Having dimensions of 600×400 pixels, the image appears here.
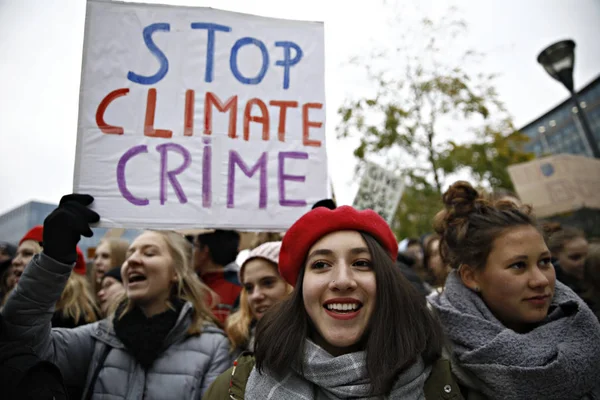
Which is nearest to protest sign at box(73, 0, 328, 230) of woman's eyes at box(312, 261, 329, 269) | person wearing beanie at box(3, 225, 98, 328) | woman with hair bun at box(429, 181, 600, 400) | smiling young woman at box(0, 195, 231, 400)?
smiling young woman at box(0, 195, 231, 400)

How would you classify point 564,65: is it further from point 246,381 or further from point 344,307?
point 246,381

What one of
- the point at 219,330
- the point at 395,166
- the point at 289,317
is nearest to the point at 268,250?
the point at 219,330

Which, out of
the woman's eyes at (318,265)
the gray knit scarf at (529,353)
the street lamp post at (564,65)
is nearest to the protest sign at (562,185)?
the street lamp post at (564,65)

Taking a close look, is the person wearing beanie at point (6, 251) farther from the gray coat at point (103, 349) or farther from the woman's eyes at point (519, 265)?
the woman's eyes at point (519, 265)

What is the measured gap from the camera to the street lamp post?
→ 5.26 metres

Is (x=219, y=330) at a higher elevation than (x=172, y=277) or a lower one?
lower

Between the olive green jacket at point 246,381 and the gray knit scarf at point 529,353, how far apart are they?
0.19m

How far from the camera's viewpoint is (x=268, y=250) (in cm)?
271

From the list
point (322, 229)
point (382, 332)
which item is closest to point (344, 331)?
point (382, 332)

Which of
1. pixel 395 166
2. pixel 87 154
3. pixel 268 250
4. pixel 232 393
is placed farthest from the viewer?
pixel 395 166

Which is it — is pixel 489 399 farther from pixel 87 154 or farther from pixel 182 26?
pixel 182 26

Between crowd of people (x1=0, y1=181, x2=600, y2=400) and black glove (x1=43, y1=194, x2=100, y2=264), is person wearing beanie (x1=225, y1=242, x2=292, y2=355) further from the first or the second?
black glove (x1=43, y1=194, x2=100, y2=264)

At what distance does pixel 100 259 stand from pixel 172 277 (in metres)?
1.72

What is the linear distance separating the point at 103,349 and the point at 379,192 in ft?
8.28
